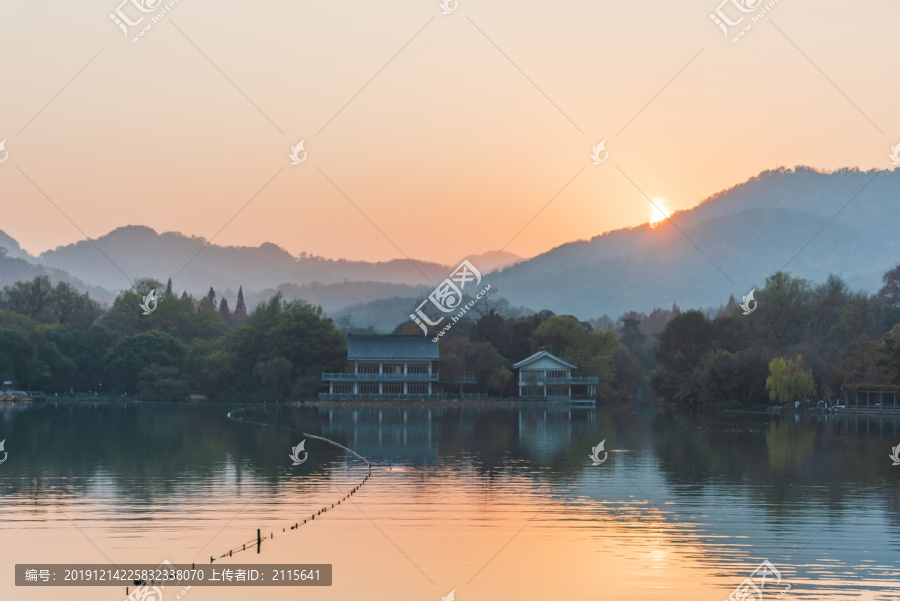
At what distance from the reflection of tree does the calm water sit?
327 millimetres

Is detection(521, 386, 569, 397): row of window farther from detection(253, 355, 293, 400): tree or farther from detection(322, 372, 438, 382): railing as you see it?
detection(253, 355, 293, 400): tree

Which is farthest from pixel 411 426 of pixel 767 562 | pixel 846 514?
pixel 767 562

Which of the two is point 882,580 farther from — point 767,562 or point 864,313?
point 864,313

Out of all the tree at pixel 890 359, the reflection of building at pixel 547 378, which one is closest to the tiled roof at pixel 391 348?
the reflection of building at pixel 547 378

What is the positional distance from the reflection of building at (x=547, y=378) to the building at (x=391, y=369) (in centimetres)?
748

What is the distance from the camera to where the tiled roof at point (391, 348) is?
79.4 meters

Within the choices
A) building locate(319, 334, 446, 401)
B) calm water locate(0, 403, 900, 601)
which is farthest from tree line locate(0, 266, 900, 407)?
calm water locate(0, 403, 900, 601)

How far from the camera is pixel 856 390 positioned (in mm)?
66312

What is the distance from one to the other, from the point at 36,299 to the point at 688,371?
6508 centimetres

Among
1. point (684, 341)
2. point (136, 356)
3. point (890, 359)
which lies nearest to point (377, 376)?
point (136, 356)

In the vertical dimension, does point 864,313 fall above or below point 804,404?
above

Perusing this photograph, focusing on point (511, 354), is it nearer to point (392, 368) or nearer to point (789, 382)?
point (392, 368)

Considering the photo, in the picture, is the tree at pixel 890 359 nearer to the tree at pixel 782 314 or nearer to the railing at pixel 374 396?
the tree at pixel 782 314

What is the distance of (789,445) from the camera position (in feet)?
128
